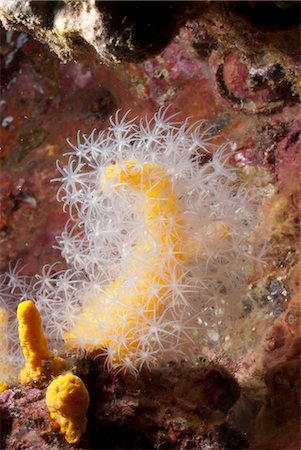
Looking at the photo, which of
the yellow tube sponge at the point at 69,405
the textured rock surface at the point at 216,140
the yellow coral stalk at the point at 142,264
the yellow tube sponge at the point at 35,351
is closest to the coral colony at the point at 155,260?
the yellow coral stalk at the point at 142,264

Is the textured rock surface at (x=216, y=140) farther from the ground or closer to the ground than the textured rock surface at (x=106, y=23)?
closer to the ground

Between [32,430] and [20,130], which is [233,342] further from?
[20,130]

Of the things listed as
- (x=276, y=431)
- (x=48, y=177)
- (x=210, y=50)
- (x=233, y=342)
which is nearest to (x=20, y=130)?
(x=48, y=177)

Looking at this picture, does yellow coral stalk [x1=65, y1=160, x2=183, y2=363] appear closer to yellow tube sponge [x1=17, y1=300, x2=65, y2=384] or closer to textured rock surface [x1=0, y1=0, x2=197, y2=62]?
yellow tube sponge [x1=17, y1=300, x2=65, y2=384]

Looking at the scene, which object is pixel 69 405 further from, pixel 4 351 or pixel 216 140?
pixel 216 140

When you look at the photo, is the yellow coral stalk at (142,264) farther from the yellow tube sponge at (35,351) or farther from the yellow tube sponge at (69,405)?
the yellow tube sponge at (69,405)
